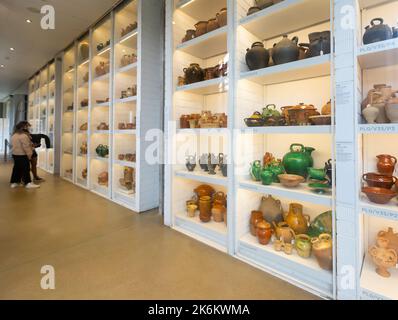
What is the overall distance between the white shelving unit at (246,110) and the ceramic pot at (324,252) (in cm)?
4

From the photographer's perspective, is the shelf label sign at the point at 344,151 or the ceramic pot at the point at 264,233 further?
the ceramic pot at the point at 264,233

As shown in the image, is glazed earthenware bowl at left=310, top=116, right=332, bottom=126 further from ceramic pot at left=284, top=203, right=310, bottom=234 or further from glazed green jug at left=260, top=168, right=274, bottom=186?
ceramic pot at left=284, top=203, right=310, bottom=234

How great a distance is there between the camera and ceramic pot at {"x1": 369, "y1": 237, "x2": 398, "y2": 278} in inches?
53.7

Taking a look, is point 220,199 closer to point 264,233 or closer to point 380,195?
point 264,233

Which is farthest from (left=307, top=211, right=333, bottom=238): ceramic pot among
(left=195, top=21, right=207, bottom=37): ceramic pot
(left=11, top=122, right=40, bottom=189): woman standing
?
(left=11, top=122, right=40, bottom=189): woman standing

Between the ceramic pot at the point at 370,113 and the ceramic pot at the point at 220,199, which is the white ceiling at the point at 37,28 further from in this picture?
the ceramic pot at the point at 370,113

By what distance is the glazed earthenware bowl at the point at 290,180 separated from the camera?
5.64 ft

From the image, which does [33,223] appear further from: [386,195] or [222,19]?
[386,195]

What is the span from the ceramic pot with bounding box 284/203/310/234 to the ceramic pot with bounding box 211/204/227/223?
686 millimetres

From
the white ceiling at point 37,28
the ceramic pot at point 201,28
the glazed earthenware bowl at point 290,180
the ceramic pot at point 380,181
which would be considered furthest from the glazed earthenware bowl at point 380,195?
the white ceiling at point 37,28

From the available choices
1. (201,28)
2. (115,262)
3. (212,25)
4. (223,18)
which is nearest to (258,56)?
(223,18)

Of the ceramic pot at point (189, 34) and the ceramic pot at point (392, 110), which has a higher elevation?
the ceramic pot at point (189, 34)
